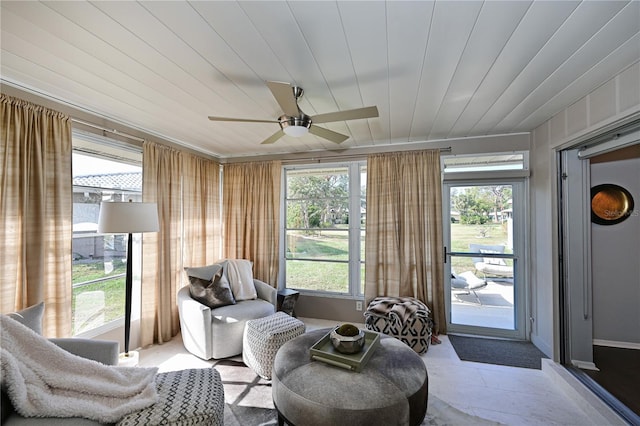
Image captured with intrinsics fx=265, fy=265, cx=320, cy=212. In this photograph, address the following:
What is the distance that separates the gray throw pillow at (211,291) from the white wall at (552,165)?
335 cm

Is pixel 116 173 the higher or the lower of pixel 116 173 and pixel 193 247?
the higher

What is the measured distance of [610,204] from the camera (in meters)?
2.74

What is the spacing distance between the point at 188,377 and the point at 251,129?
7.71 ft

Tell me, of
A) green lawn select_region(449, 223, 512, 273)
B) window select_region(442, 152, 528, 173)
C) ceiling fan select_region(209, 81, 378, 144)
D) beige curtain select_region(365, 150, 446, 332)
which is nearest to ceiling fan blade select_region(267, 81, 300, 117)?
ceiling fan select_region(209, 81, 378, 144)

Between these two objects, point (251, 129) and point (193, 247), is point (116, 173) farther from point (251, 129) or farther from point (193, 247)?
point (251, 129)

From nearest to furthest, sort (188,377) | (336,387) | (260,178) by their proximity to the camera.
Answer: (336,387), (188,377), (260,178)

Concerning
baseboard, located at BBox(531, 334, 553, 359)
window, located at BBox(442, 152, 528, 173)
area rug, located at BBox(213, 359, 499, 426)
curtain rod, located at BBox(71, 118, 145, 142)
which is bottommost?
area rug, located at BBox(213, 359, 499, 426)

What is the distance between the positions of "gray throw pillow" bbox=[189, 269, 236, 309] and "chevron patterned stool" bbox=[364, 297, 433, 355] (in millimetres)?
1652

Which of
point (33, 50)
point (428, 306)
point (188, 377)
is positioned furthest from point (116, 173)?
point (428, 306)

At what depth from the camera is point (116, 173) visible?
9.47 feet

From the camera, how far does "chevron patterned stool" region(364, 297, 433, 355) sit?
2.80m

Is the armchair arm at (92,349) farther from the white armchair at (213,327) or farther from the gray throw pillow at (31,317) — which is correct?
the white armchair at (213,327)

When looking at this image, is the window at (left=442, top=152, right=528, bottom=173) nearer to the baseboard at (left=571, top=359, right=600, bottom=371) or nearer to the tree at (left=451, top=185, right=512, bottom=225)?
the tree at (left=451, top=185, right=512, bottom=225)

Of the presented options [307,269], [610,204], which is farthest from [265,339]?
[610,204]
